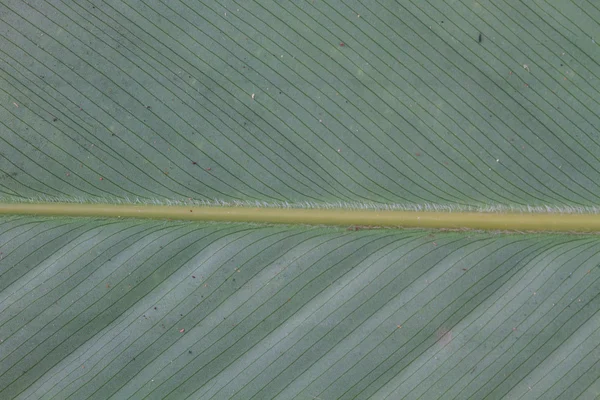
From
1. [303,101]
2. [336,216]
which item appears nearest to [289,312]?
[336,216]

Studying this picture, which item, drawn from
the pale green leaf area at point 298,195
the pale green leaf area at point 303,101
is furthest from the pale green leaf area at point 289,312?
the pale green leaf area at point 303,101

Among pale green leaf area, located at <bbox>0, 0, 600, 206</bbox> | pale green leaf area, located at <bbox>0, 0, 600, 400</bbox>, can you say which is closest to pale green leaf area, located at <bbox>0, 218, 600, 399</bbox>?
pale green leaf area, located at <bbox>0, 0, 600, 400</bbox>

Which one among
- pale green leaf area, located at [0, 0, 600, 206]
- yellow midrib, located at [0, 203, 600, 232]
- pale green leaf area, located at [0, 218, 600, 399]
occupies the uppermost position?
pale green leaf area, located at [0, 0, 600, 206]

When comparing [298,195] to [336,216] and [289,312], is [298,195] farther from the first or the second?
[289,312]

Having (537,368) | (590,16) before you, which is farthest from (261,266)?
(590,16)

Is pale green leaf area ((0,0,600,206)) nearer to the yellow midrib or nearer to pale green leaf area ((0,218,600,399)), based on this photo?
the yellow midrib

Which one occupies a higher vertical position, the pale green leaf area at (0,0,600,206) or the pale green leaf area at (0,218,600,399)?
the pale green leaf area at (0,0,600,206)

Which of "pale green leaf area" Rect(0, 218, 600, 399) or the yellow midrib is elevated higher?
the yellow midrib
